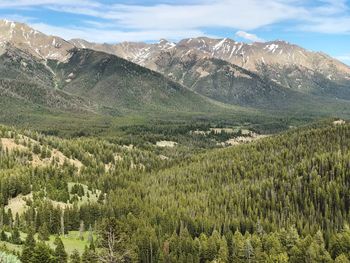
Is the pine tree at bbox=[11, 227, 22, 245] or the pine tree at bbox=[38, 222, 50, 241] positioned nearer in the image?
the pine tree at bbox=[11, 227, 22, 245]

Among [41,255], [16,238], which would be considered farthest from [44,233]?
[41,255]

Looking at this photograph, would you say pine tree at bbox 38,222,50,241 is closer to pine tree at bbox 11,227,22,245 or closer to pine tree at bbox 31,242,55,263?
pine tree at bbox 11,227,22,245

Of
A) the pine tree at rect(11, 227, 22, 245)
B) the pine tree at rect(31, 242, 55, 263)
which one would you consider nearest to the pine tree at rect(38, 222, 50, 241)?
the pine tree at rect(11, 227, 22, 245)

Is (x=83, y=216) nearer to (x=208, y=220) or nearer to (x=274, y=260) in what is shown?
(x=208, y=220)

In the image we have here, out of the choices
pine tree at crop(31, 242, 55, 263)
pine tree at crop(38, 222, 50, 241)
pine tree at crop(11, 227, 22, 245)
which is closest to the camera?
pine tree at crop(31, 242, 55, 263)

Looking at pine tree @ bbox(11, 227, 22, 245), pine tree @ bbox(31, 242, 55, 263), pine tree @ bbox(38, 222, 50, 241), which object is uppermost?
pine tree @ bbox(31, 242, 55, 263)

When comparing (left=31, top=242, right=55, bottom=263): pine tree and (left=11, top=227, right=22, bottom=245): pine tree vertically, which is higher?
(left=31, top=242, right=55, bottom=263): pine tree

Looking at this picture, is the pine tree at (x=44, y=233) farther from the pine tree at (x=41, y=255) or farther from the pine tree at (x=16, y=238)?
the pine tree at (x=41, y=255)

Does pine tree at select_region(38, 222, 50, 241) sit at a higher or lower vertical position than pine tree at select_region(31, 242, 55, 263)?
lower

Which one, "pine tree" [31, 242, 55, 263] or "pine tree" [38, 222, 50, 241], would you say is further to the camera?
"pine tree" [38, 222, 50, 241]

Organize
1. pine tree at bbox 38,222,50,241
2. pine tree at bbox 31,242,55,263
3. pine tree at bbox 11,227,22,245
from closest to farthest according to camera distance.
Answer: pine tree at bbox 31,242,55,263
pine tree at bbox 11,227,22,245
pine tree at bbox 38,222,50,241

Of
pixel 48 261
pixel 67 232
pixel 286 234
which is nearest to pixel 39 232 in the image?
pixel 67 232

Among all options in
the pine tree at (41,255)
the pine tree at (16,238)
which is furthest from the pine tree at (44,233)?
the pine tree at (41,255)
